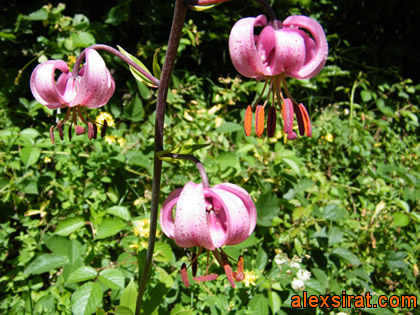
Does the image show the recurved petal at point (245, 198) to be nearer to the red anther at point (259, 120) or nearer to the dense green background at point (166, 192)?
the red anther at point (259, 120)

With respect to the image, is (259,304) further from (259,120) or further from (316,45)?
(316,45)

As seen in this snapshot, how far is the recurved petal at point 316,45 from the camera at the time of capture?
0.57m

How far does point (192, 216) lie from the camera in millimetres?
502

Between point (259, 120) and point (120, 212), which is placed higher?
point (259, 120)

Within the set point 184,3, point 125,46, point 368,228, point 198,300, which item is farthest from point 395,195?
point 125,46

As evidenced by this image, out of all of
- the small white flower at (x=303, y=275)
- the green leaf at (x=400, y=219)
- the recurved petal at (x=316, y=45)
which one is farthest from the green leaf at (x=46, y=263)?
the green leaf at (x=400, y=219)

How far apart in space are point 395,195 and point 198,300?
49.9 inches

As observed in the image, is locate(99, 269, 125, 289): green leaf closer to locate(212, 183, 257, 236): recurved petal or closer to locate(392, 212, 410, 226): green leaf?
locate(212, 183, 257, 236): recurved petal

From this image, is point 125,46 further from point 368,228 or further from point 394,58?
point 394,58

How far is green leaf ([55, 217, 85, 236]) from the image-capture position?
1087mm

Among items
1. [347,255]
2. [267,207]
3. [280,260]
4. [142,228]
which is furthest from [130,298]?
[347,255]

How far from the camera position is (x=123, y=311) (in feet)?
2.54

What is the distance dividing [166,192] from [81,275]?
0.49 meters

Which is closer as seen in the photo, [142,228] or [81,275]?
[81,275]
